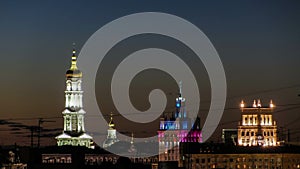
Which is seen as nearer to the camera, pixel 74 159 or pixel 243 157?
pixel 74 159

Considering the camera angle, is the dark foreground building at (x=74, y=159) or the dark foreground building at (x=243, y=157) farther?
the dark foreground building at (x=243, y=157)

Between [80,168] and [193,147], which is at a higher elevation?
[193,147]

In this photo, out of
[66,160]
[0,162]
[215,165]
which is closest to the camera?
[0,162]

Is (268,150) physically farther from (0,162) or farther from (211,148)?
(0,162)

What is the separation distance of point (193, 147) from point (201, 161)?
25.2ft

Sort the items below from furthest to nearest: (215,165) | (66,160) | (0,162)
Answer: (215,165) < (66,160) < (0,162)

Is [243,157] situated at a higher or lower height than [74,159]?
higher

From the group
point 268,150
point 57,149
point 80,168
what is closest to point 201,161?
point 268,150

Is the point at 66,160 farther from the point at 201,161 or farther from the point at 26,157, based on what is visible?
the point at 26,157

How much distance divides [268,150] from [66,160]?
4831 centimetres

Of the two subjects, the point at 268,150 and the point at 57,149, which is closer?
the point at 57,149

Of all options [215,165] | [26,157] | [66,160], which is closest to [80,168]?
[26,157]

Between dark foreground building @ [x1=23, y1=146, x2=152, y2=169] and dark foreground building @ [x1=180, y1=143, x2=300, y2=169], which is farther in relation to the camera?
dark foreground building @ [x1=180, y1=143, x2=300, y2=169]

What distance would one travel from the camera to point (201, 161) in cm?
18238
